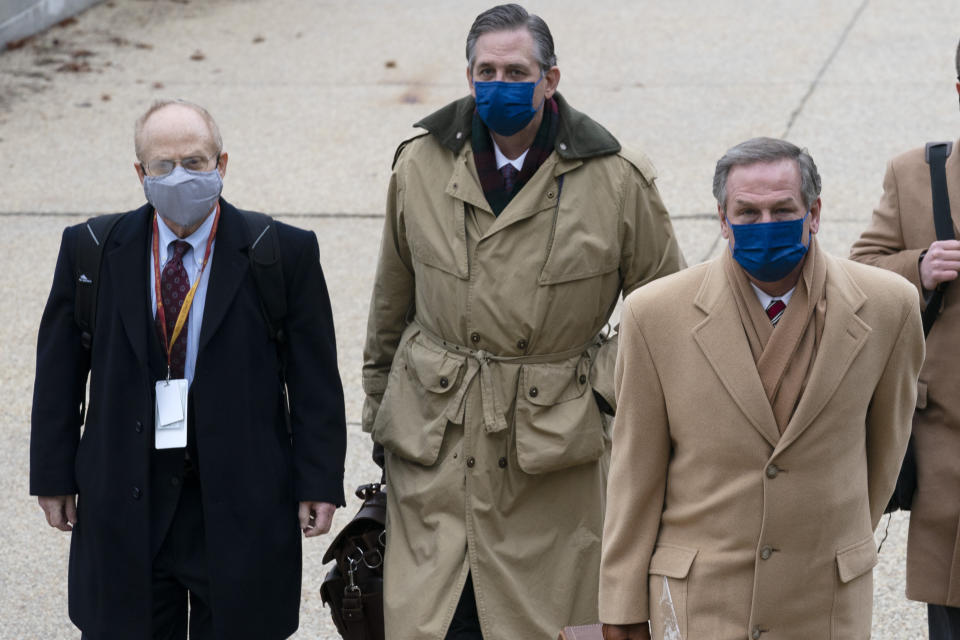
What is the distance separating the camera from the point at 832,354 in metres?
3.17

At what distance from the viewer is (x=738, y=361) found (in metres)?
3.19

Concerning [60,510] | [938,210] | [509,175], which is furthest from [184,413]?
[938,210]

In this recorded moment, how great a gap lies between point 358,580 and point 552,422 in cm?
75

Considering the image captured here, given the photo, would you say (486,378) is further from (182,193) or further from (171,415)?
(182,193)

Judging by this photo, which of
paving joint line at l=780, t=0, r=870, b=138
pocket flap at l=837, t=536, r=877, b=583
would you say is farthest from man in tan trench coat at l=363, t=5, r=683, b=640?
paving joint line at l=780, t=0, r=870, b=138

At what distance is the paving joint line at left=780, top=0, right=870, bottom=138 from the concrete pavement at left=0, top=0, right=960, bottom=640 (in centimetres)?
2

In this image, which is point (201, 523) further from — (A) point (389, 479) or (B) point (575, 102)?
(B) point (575, 102)

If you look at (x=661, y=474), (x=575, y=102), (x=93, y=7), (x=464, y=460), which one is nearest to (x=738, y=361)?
(x=661, y=474)

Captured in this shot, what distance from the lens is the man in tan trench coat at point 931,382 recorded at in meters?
4.00

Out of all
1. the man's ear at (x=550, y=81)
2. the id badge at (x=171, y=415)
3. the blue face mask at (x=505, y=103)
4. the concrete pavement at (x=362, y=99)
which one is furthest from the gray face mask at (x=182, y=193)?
the concrete pavement at (x=362, y=99)

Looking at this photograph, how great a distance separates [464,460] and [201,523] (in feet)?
2.45

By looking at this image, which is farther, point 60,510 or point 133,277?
point 60,510

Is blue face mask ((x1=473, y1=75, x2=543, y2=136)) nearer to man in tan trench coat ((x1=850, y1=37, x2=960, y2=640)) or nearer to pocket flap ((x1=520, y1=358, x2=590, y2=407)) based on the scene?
pocket flap ((x1=520, y1=358, x2=590, y2=407))

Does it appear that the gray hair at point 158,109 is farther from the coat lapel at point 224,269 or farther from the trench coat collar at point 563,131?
the trench coat collar at point 563,131
